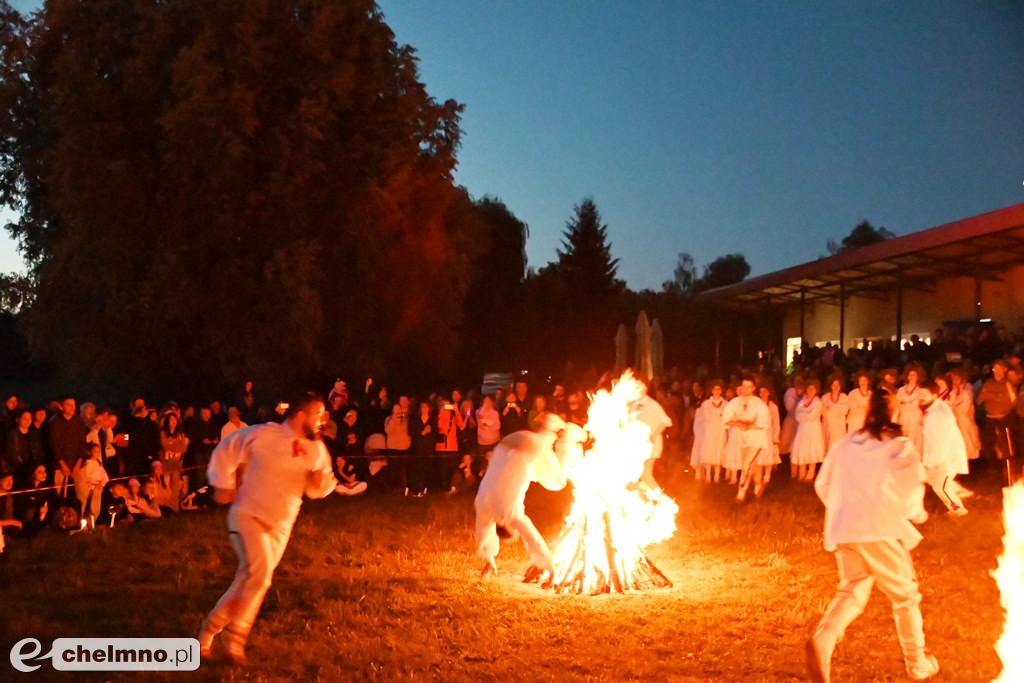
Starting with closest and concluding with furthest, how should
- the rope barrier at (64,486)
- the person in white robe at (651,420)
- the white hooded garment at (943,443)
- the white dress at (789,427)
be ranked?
the white hooded garment at (943,443)
the rope barrier at (64,486)
the person in white robe at (651,420)
the white dress at (789,427)

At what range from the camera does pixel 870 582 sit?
7.23m

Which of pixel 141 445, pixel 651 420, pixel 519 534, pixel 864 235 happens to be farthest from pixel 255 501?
pixel 864 235

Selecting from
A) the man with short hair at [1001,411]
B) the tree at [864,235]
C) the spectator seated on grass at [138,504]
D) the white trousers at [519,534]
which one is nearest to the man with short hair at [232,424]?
the spectator seated on grass at [138,504]

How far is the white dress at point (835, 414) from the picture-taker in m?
17.3

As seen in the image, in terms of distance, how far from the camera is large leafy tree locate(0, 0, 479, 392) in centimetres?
2506

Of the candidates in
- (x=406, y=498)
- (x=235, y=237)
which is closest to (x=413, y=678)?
(x=406, y=498)

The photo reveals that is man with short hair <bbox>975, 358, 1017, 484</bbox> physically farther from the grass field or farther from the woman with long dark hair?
the woman with long dark hair

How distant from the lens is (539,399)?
17.6 metres

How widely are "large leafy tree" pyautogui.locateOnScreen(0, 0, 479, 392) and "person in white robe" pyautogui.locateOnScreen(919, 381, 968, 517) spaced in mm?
15567

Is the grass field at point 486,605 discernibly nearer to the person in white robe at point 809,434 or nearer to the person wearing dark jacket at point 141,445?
the person wearing dark jacket at point 141,445

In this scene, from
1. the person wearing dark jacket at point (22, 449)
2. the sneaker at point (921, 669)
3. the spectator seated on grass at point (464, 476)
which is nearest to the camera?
the sneaker at point (921, 669)

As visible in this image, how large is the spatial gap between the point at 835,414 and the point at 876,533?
10.6 metres

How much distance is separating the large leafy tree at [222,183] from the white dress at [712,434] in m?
10.8

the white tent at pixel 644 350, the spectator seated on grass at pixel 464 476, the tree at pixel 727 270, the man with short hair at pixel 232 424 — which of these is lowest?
the spectator seated on grass at pixel 464 476
